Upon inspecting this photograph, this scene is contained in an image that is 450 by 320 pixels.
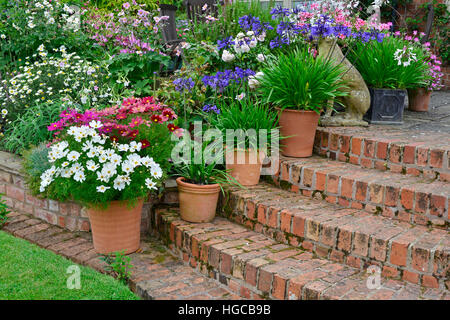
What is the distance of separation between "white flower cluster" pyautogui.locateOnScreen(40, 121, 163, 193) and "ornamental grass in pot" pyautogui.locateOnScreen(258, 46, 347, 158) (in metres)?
1.25

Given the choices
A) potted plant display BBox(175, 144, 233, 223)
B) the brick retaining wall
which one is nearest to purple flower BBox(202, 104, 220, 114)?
potted plant display BBox(175, 144, 233, 223)

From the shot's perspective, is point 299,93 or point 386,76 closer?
point 299,93

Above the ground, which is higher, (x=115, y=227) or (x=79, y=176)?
(x=79, y=176)

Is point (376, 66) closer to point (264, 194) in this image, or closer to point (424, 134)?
point (424, 134)

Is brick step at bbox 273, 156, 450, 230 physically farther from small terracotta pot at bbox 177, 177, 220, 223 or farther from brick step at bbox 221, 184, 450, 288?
small terracotta pot at bbox 177, 177, 220, 223

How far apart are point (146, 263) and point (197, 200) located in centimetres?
56

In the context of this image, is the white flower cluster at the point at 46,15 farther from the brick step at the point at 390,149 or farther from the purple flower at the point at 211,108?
the brick step at the point at 390,149

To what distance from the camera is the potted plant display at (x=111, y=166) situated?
2.83m

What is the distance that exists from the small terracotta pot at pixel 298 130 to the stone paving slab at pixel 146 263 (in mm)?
1293

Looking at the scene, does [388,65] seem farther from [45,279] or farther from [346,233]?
[45,279]

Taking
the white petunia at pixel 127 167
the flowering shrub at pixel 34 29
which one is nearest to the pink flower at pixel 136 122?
the white petunia at pixel 127 167

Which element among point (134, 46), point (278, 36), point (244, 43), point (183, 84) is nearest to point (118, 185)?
point (183, 84)

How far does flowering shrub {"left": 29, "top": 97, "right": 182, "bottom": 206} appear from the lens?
2.83 meters

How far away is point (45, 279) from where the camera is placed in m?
2.75
